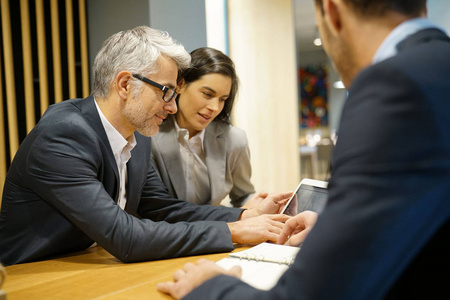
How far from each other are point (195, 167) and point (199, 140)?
0.52 feet

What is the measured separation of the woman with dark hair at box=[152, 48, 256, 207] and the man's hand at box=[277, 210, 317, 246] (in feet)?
3.17

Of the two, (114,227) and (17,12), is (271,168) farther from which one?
(114,227)

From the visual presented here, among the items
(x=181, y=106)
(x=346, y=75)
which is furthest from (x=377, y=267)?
(x=181, y=106)

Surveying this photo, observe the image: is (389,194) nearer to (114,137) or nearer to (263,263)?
(263,263)

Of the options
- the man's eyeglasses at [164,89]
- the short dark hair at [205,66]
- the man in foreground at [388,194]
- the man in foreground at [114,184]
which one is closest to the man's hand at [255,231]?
the man in foreground at [114,184]

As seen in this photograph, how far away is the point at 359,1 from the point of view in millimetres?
681

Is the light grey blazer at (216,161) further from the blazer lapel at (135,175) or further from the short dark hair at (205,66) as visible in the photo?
the blazer lapel at (135,175)

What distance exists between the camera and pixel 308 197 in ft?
5.22

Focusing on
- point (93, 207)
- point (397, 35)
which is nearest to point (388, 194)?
point (397, 35)

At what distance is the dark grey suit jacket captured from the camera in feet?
4.40

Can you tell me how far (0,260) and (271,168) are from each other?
3.06 m

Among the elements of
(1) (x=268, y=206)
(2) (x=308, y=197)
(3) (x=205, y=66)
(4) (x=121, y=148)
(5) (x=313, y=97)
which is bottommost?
(5) (x=313, y=97)

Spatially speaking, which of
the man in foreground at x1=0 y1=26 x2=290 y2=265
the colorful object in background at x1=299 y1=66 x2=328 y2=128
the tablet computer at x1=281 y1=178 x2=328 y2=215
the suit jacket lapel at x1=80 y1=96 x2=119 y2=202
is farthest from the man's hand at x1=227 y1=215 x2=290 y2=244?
the colorful object in background at x1=299 y1=66 x2=328 y2=128

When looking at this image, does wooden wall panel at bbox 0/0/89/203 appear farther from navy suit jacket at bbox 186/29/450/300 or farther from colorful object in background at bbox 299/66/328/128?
colorful object in background at bbox 299/66/328/128
